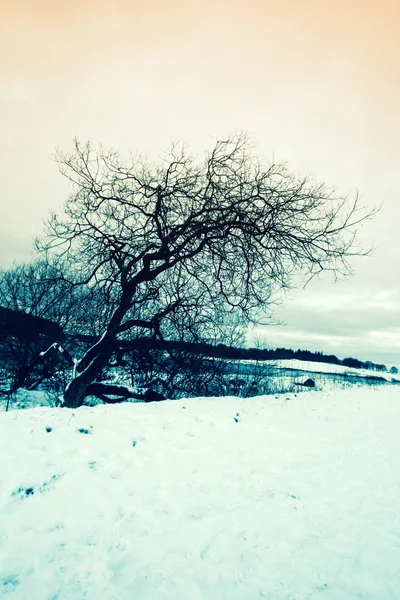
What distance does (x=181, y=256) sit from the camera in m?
9.19

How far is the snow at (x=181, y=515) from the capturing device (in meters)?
2.31

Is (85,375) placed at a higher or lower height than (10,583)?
higher

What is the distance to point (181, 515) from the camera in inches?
125

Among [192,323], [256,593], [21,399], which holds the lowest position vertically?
[21,399]

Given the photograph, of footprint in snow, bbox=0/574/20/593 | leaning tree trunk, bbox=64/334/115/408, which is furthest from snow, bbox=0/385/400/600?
leaning tree trunk, bbox=64/334/115/408

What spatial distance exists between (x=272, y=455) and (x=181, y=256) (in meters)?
5.90

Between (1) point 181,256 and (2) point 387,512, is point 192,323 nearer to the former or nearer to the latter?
(1) point 181,256

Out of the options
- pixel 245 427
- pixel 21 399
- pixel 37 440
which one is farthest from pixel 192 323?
pixel 21 399

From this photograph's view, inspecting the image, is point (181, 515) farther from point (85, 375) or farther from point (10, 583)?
point (85, 375)

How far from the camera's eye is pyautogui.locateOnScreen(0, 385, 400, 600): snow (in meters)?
2.31

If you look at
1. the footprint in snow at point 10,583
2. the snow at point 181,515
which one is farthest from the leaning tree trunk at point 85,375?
the footprint in snow at point 10,583

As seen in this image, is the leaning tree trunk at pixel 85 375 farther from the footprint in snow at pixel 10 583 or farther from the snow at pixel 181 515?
the footprint in snow at pixel 10 583

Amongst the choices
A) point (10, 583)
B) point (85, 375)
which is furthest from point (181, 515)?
point (85, 375)

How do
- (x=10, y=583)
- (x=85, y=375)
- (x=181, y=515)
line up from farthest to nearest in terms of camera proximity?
(x=85, y=375) < (x=181, y=515) < (x=10, y=583)
